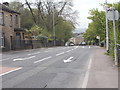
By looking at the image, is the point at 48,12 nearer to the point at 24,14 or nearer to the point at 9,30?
the point at 24,14

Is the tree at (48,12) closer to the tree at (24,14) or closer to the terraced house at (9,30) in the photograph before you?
the tree at (24,14)

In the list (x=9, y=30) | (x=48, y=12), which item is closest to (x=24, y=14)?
(x=48, y=12)

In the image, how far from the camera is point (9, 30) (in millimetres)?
34625

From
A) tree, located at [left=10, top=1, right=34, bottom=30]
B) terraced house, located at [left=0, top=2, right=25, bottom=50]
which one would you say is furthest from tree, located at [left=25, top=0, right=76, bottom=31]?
terraced house, located at [left=0, top=2, right=25, bottom=50]

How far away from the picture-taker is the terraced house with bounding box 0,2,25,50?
106 feet

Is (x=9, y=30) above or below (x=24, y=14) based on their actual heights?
below

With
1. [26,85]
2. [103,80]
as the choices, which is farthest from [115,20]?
[26,85]

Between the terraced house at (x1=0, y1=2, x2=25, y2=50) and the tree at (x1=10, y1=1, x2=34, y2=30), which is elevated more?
the tree at (x1=10, y1=1, x2=34, y2=30)

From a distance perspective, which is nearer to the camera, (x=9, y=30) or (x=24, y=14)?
(x=9, y=30)

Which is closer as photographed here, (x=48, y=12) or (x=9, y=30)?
(x=9, y=30)

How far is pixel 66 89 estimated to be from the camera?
6.72 m

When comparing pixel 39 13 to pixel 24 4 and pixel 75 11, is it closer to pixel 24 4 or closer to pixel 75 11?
pixel 24 4

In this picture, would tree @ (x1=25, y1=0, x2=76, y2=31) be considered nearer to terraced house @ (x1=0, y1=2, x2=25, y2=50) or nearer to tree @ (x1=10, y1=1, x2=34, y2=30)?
tree @ (x1=10, y1=1, x2=34, y2=30)

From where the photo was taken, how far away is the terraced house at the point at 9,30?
106ft
